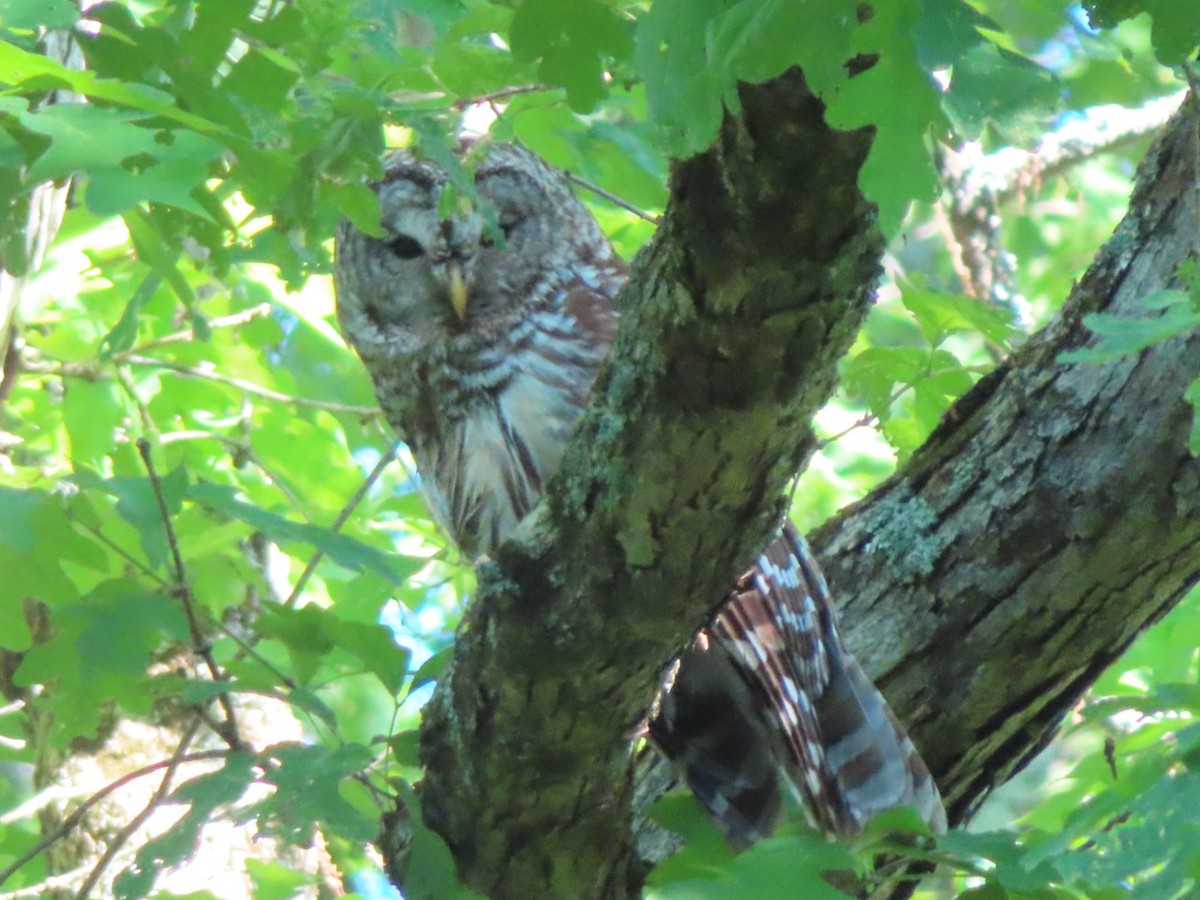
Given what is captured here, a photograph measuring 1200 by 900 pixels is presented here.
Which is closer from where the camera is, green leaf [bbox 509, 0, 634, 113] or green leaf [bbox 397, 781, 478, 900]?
green leaf [bbox 509, 0, 634, 113]

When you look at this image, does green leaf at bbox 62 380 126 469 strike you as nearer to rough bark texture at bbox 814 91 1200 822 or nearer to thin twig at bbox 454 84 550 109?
thin twig at bbox 454 84 550 109

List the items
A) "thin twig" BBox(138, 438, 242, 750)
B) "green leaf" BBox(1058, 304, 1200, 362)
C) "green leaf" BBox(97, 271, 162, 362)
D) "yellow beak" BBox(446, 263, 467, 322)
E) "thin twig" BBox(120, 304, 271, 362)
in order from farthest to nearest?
"thin twig" BBox(120, 304, 271, 362), "yellow beak" BBox(446, 263, 467, 322), "green leaf" BBox(97, 271, 162, 362), "thin twig" BBox(138, 438, 242, 750), "green leaf" BBox(1058, 304, 1200, 362)

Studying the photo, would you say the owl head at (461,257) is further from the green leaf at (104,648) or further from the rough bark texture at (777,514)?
the green leaf at (104,648)

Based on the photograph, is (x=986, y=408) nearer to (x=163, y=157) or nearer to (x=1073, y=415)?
(x=1073, y=415)

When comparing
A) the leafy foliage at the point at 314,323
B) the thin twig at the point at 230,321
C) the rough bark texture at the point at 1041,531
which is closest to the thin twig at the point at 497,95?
the leafy foliage at the point at 314,323

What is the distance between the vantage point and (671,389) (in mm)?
1714

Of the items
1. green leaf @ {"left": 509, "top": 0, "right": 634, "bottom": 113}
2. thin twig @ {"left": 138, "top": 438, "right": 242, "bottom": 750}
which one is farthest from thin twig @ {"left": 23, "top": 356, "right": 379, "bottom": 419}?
green leaf @ {"left": 509, "top": 0, "right": 634, "bottom": 113}

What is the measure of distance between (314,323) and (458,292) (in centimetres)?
80

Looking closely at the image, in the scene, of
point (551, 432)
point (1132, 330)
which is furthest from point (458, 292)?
point (1132, 330)

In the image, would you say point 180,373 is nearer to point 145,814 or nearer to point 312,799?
point 145,814

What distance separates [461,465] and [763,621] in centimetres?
88

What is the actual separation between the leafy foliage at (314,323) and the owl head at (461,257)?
209 millimetres

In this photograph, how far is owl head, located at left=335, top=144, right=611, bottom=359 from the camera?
3.30 meters

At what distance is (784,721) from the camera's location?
8.43 feet
